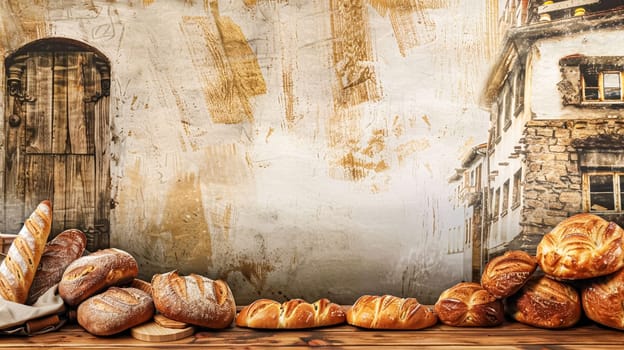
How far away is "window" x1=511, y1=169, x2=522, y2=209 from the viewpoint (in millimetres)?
2602

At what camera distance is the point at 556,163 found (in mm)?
2604

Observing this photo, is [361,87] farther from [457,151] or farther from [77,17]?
[77,17]

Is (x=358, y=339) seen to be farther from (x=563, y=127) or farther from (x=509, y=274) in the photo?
(x=563, y=127)

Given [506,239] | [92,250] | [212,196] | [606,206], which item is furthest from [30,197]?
[606,206]

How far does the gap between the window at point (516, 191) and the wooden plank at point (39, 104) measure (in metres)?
2.40

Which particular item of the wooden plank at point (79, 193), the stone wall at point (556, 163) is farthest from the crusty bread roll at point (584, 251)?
the wooden plank at point (79, 193)

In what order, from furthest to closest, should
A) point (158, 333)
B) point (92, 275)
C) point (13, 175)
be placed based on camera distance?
point (13, 175) < point (92, 275) < point (158, 333)

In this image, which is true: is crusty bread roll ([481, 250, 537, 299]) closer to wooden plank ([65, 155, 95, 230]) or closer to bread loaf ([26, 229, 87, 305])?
bread loaf ([26, 229, 87, 305])

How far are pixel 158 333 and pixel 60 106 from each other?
1369mm

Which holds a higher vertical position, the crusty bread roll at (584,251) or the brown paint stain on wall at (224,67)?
the brown paint stain on wall at (224,67)

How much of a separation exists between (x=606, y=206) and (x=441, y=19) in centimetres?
129

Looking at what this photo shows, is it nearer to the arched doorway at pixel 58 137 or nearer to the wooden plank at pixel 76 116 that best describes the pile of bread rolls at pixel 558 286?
the arched doorway at pixel 58 137

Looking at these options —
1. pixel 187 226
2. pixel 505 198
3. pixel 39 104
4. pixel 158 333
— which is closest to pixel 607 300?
pixel 505 198

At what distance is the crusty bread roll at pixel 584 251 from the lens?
2010 mm
